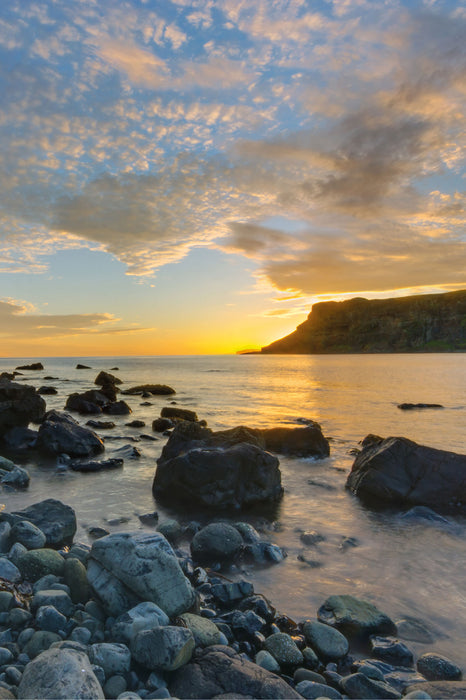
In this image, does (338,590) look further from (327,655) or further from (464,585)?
(464,585)

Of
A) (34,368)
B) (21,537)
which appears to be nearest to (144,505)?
(21,537)

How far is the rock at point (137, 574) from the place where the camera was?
5.28 metres

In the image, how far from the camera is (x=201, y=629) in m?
4.88

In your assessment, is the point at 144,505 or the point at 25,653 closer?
the point at 25,653

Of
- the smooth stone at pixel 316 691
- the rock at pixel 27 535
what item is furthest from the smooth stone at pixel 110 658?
the rock at pixel 27 535

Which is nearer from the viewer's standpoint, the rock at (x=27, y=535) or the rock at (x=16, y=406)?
the rock at (x=27, y=535)

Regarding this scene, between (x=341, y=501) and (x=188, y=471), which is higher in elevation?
(x=188, y=471)

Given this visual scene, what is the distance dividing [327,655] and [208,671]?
1.72m

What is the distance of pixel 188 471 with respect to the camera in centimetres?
1123

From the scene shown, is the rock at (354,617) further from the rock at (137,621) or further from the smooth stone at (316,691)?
the rock at (137,621)

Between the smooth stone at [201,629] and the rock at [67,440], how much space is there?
41.1 feet

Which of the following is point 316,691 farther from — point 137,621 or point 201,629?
point 137,621

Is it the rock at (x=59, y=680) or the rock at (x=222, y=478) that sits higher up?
the rock at (x=59, y=680)

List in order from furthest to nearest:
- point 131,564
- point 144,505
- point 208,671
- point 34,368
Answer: point 34,368, point 144,505, point 131,564, point 208,671
